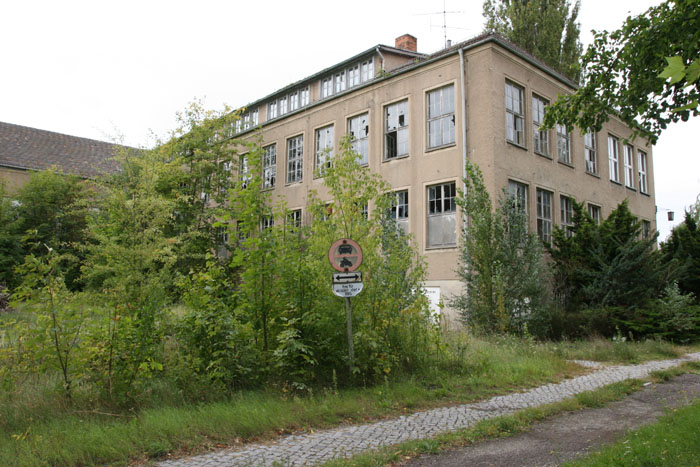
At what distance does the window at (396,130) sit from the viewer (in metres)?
21.8

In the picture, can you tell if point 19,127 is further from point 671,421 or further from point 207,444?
point 671,421

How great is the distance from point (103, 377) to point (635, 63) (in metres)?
11.6

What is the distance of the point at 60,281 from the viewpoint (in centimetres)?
715

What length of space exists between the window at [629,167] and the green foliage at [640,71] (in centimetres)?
1774

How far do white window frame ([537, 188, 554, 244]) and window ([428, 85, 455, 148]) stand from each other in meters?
4.49

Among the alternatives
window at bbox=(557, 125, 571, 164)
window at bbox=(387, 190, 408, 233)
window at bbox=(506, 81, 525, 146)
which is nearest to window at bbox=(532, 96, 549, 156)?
window at bbox=(506, 81, 525, 146)

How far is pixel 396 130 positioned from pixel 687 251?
12.9 meters

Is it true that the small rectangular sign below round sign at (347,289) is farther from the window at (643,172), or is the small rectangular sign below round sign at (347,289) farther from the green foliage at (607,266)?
the window at (643,172)

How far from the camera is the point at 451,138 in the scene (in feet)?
65.8

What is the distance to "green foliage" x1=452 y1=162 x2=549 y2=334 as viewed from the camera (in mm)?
15375

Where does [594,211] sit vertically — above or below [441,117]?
below

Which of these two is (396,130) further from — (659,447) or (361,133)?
(659,447)

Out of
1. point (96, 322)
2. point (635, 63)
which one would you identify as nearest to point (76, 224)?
point (96, 322)

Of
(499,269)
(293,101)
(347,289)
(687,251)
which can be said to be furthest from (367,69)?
(347,289)
